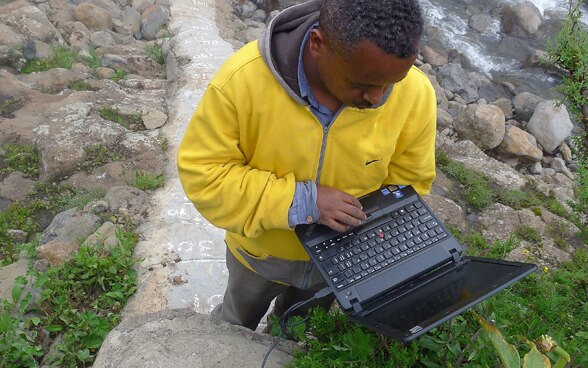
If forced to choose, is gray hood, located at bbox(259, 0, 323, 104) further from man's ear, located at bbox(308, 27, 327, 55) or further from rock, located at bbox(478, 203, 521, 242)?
rock, located at bbox(478, 203, 521, 242)

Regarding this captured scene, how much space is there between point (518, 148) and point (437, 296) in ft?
20.5

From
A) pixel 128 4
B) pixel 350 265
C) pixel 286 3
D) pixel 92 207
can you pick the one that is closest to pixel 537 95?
pixel 286 3

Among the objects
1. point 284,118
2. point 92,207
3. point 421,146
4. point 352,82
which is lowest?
point 92,207

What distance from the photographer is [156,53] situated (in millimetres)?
7211

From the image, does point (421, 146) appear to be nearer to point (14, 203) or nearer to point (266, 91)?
point (266, 91)

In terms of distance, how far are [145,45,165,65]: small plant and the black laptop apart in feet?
18.1

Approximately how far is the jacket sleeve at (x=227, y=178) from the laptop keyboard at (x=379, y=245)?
242 millimetres

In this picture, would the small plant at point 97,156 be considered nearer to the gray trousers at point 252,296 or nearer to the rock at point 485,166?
the gray trousers at point 252,296

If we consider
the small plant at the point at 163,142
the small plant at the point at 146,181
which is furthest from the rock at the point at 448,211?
the small plant at the point at 163,142

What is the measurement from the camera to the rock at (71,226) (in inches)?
155

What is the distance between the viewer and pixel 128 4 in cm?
873

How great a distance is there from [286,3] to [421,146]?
9.58 meters

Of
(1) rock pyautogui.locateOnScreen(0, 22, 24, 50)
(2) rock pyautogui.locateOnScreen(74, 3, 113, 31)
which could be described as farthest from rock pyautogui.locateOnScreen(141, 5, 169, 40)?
A: (1) rock pyautogui.locateOnScreen(0, 22, 24, 50)

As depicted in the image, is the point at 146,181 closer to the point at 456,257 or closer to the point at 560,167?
the point at 456,257
